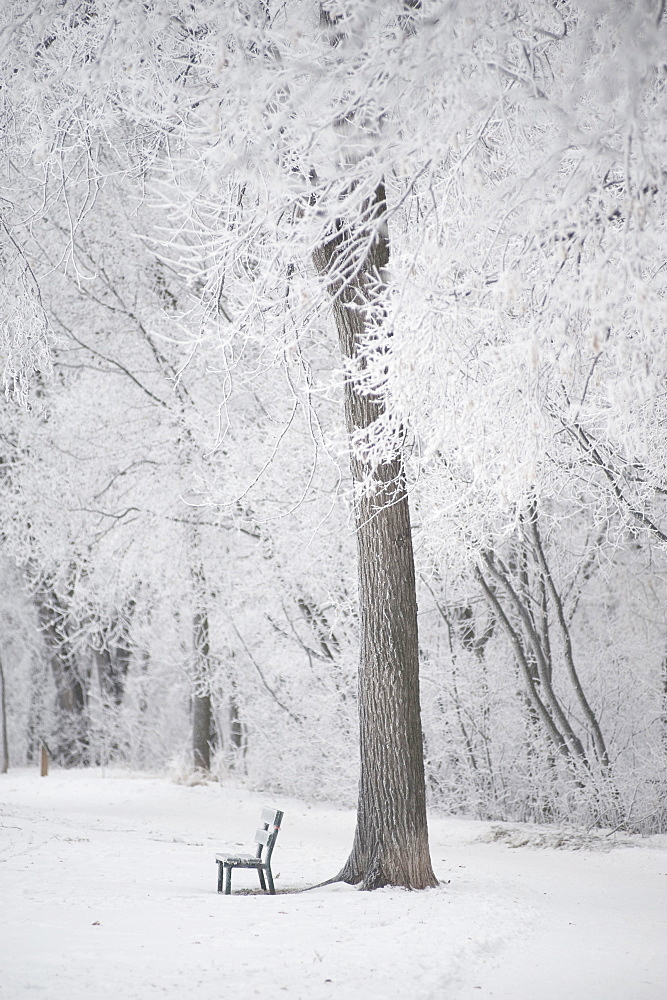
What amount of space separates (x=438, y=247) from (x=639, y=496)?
4.66 meters

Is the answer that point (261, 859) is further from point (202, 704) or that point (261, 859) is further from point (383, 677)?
point (202, 704)

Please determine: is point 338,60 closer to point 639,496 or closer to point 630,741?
point 639,496

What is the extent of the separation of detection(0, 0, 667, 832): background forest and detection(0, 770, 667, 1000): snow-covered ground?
7.90 ft

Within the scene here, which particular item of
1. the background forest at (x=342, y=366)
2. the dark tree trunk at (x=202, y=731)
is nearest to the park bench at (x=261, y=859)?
the background forest at (x=342, y=366)

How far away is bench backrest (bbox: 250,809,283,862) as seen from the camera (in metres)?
6.94

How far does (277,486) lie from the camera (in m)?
12.5

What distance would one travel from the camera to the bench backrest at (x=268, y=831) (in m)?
6.94

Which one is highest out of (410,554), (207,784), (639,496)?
(639,496)

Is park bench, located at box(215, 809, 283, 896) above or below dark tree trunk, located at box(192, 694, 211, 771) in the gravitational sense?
below

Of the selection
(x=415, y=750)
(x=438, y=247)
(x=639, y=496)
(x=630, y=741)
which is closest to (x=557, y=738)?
(x=630, y=741)

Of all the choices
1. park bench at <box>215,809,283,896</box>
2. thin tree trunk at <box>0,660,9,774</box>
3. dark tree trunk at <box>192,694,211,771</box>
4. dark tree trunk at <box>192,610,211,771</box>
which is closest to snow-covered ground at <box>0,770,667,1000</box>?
park bench at <box>215,809,283,896</box>

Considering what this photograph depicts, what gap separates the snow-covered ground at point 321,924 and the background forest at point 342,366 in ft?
7.90

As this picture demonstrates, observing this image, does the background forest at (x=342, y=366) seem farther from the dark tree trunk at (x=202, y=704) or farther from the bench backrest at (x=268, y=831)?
the bench backrest at (x=268, y=831)

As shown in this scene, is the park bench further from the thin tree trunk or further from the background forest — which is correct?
the thin tree trunk
